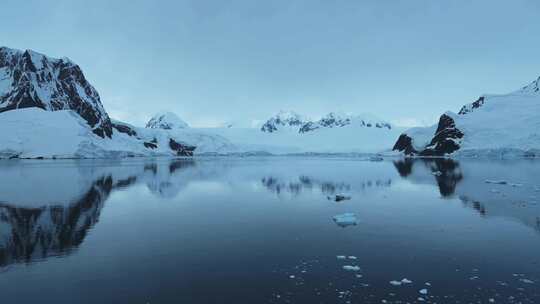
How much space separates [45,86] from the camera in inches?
4742

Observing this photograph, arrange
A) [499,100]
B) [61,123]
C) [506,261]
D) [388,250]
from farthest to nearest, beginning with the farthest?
1. [499,100]
2. [61,123]
3. [388,250]
4. [506,261]

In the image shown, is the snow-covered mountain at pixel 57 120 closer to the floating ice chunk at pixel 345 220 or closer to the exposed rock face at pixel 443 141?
the exposed rock face at pixel 443 141

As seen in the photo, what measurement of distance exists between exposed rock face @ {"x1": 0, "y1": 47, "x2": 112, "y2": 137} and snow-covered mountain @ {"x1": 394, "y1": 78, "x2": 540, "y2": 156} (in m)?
94.1

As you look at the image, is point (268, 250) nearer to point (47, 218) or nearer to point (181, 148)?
point (47, 218)

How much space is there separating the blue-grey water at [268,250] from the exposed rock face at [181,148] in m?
111

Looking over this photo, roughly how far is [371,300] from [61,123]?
90619mm

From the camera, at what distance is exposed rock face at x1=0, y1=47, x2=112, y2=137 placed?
112312 mm

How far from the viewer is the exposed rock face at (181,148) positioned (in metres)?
131

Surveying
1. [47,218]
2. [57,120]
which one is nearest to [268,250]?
[47,218]

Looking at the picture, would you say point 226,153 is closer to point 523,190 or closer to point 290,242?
point 523,190

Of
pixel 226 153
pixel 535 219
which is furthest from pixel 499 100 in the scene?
pixel 535 219

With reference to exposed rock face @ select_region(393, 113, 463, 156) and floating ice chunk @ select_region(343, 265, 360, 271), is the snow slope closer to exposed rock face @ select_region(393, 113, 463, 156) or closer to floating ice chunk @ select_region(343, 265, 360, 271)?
floating ice chunk @ select_region(343, 265, 360, 271)

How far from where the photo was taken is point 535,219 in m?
15.2

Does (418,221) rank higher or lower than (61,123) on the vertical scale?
lower
